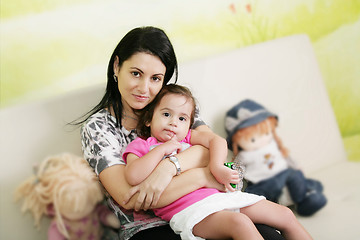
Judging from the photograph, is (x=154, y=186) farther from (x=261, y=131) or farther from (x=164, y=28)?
(x=164, y=28)

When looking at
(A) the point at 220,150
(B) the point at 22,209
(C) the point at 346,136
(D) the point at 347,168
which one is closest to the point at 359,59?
(C) the point at 346,136

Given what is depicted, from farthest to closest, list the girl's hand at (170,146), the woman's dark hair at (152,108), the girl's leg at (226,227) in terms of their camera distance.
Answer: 1. the woman's dark hair at (152,108)
2. the girl's hand at (170,146)
3. the girl's leg at (226,227)

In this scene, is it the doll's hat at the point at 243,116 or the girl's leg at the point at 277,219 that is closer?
the girl's leg at the point at 277,219

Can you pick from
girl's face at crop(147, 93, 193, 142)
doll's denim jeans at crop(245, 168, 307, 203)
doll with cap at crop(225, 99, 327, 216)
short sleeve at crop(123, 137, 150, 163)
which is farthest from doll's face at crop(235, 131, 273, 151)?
short sleeve at crop(123, 137, 150, 163)

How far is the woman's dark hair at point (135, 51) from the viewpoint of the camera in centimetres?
127

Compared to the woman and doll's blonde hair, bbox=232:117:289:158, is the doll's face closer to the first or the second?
doll's blonde hair, bbox=232:117:289:158

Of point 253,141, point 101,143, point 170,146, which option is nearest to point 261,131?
point 253,141

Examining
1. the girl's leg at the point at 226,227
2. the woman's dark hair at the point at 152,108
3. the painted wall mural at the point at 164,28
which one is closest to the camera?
the girl's leg at the point at 226,227

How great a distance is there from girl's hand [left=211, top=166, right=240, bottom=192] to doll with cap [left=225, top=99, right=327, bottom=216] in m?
0.46

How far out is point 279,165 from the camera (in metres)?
1.81

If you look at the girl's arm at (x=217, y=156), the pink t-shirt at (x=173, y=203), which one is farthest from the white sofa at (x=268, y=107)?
the girl's arm at (x=217, y=156)

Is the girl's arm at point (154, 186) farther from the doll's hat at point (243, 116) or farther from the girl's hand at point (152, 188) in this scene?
the doll's hat at point (243, 116)

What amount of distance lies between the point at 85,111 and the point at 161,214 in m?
0.48

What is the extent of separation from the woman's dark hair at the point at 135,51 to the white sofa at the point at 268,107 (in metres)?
0.12
